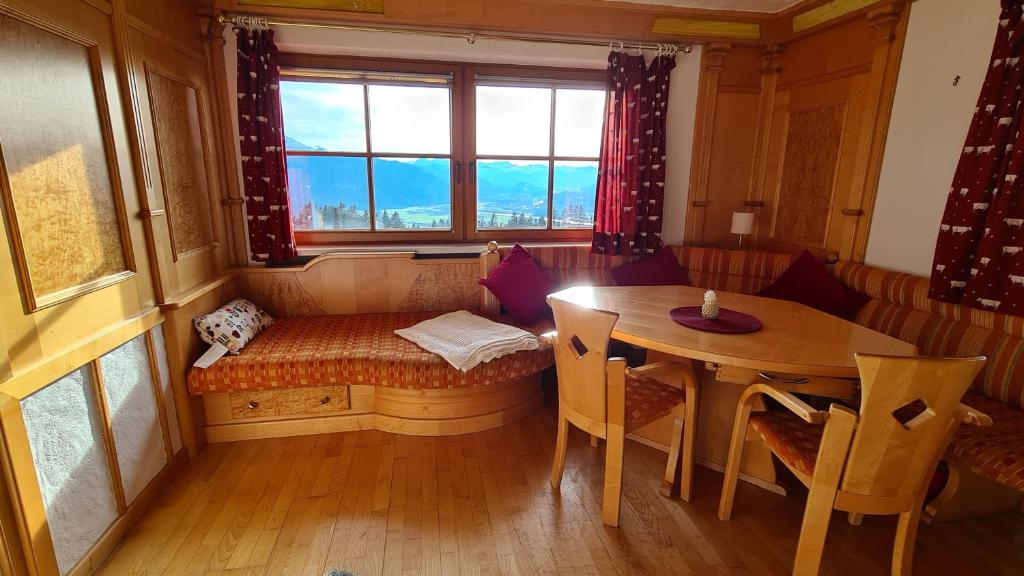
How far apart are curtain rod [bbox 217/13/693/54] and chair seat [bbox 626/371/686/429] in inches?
89.5

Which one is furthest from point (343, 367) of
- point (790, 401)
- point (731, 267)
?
point (731, 267)

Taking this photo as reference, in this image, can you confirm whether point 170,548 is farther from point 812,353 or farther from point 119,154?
point 812,353

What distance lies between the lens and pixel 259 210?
2.93m

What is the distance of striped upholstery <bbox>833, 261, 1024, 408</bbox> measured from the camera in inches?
79.6

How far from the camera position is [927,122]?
2.48 metres

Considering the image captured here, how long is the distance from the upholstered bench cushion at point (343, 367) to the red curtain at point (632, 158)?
1241mm

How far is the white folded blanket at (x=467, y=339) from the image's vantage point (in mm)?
2434

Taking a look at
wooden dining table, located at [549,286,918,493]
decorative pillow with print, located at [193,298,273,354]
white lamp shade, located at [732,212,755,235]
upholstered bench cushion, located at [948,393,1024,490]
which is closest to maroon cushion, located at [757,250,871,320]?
white lamp shade, located at [732,212,755,235]

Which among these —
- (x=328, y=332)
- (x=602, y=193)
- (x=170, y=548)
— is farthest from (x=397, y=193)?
(x=170, y=548)

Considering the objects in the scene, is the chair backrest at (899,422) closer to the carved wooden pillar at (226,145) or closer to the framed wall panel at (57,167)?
the framed wall panel at (57,167)

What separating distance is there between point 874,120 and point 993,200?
0.85 meters

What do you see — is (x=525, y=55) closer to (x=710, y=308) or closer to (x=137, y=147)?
(x=710, y=308)

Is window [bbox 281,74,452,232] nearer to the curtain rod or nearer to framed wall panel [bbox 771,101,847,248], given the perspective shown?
the curtain rod

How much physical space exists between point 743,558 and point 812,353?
0.80 meters
